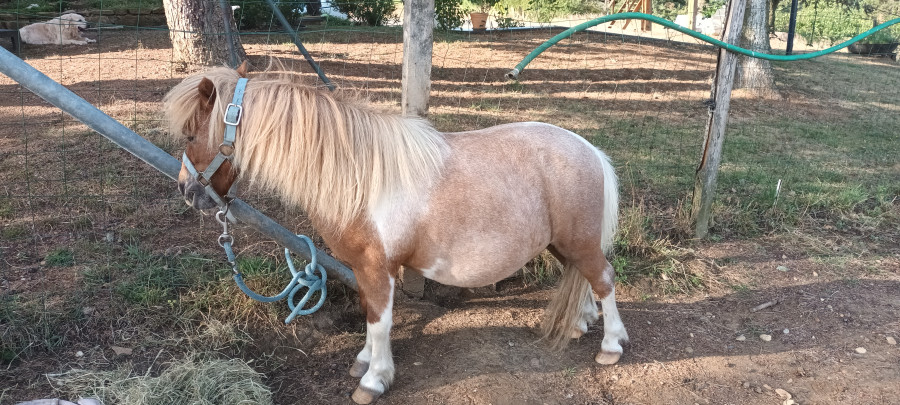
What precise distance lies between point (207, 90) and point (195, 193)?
0.43 meters

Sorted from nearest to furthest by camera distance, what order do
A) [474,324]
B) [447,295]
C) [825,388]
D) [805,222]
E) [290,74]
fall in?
[290,74], [825,388], [474,324], [447,295], [805,222]

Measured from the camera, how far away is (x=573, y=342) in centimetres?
334

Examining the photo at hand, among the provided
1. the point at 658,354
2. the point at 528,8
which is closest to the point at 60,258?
the point at 658,354

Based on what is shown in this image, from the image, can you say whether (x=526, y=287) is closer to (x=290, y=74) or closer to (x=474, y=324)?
(x=474, y=324)

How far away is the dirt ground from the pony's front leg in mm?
107

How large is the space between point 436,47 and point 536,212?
6946 millimetres

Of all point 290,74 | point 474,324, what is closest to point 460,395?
point 474,324

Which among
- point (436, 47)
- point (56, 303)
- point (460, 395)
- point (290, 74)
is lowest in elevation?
point (460, 395)

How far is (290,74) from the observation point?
97.8 inches

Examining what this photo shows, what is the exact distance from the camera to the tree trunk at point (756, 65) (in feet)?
28.4

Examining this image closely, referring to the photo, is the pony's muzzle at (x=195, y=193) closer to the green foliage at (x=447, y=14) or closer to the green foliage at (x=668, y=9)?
the green foliage at (x=447, y=14)

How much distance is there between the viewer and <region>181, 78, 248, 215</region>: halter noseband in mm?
2211

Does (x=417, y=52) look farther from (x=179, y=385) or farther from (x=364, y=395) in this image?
(x=179, y=385)

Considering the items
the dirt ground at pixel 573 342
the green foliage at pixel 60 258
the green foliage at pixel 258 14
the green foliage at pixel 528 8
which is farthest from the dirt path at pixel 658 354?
the green foliage at pixel 528 8
